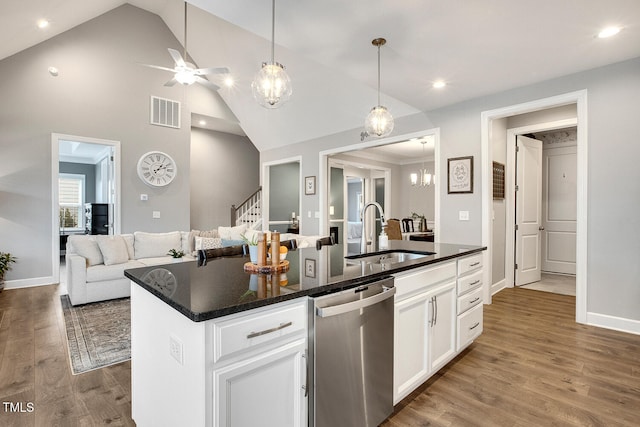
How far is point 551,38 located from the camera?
2578 millimetres

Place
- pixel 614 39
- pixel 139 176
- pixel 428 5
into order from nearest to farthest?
pixel 428 5 → pixel 614 39 → pixel 139 176

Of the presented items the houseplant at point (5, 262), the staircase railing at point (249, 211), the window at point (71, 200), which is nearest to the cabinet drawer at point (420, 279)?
the houseplant at point (5, 262)

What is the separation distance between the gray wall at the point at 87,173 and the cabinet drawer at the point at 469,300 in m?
10.8

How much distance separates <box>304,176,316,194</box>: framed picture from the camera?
6.10 m

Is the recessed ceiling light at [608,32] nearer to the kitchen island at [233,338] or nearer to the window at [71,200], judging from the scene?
the kitchen island at [233,338]

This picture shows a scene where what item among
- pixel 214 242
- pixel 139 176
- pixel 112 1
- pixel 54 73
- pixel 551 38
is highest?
pixel 112 1

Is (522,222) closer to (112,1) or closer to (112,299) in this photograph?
(112,299)

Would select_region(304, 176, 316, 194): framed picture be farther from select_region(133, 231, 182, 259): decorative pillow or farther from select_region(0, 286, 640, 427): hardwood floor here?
select_region(0, 286, 640, 427): hardwood floor

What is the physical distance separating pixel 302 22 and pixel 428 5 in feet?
3.05

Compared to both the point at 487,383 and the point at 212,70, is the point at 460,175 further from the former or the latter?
the point at 212,70

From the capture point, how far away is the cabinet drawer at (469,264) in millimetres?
2371

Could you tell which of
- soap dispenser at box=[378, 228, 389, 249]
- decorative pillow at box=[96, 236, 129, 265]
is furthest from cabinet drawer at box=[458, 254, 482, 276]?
decorative pillow at box=[96, 236, 129, 265]

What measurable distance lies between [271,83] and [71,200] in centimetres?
990

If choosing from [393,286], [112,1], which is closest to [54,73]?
[112,1]
